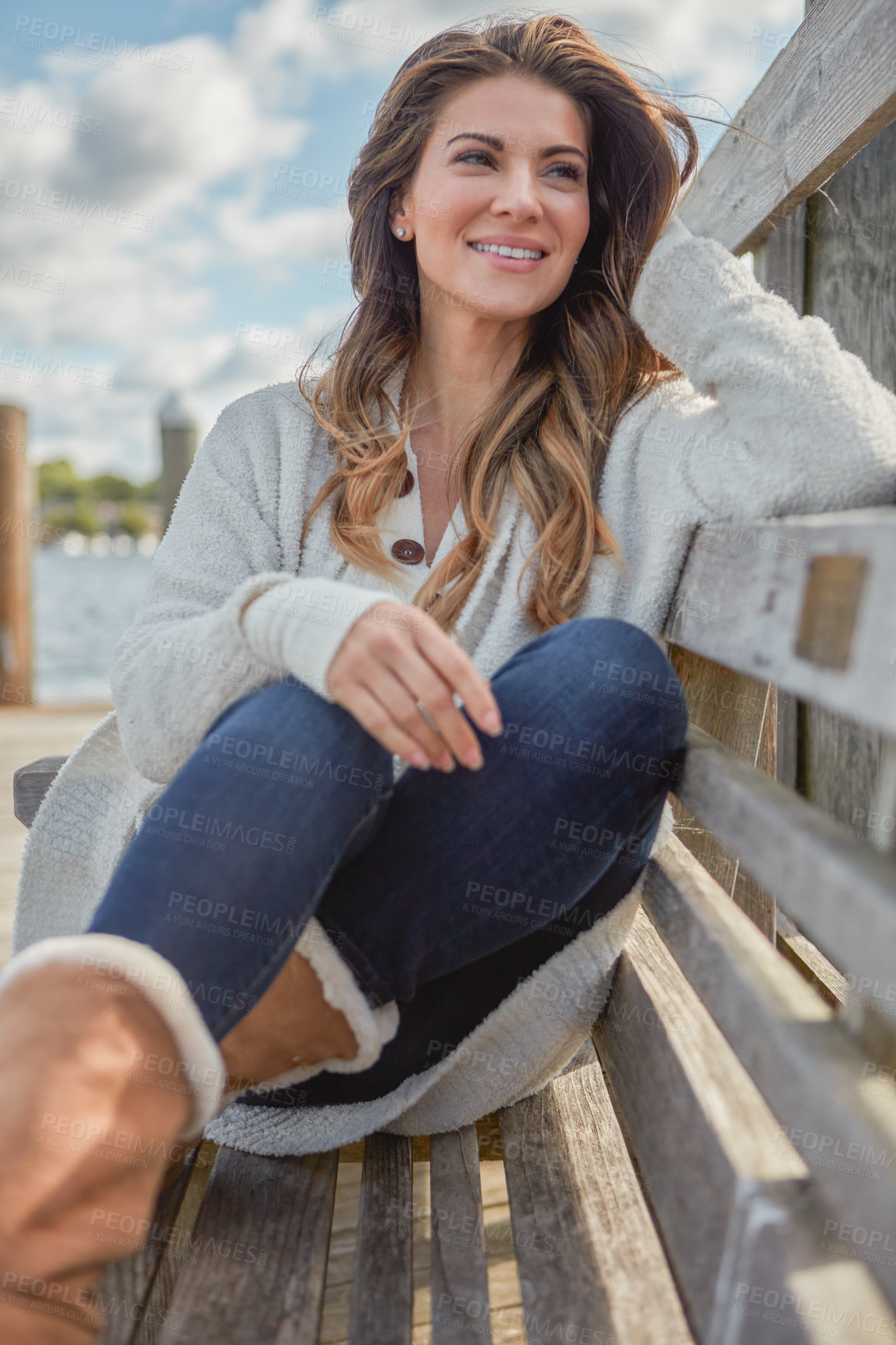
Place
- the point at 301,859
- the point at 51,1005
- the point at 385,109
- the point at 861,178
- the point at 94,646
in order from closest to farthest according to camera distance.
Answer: the point at 51,1005 < the point at 301,859 < the point at 861,178 < the point at 385,109 < the point at 94,646

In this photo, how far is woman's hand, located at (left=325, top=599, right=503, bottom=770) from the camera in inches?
32.3

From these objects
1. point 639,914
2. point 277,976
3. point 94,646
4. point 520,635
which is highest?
point 520,635

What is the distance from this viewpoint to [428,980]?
927 mm

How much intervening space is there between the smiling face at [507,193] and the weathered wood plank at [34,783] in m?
0.83

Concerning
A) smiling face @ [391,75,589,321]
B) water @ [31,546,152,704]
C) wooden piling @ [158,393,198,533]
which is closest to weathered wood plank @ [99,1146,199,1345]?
smiling face @ [391,75,589,321]

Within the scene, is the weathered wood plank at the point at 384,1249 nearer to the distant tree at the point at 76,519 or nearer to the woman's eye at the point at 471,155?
the woman's eye at the point at 471,155

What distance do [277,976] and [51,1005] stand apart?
19cm

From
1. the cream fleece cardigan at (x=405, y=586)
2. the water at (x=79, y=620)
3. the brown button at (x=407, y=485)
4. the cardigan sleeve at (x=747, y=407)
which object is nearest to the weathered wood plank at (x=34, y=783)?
the cream fleece cardigan at (x=405, y=586)

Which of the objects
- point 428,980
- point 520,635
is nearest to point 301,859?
point 428,980

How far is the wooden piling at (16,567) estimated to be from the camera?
4.71 meters

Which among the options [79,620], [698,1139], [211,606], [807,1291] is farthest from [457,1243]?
[79,620]

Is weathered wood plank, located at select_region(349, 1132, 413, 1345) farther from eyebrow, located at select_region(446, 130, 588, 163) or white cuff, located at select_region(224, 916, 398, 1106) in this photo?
eyebrow, located at select_region(446, 130, 588, 163)

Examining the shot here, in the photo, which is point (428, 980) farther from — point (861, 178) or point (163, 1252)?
point (861, 178)

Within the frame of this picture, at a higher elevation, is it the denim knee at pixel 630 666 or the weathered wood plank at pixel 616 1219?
the denim knee at pixel 630 666
